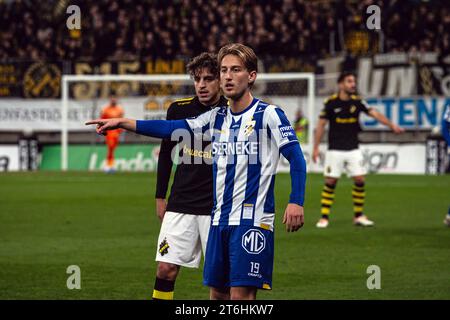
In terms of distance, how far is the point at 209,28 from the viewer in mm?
29875

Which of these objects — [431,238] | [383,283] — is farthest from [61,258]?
[431,238]

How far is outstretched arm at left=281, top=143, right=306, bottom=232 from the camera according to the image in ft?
18.1

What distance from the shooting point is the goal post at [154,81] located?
24677 mm

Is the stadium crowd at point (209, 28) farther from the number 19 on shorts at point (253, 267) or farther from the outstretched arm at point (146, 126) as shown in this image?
the number 19 on shorts at point (253, 267)

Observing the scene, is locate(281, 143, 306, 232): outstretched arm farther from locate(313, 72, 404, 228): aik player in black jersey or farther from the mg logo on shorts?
locate(313, 72, 404, 228): aik player in black jersey

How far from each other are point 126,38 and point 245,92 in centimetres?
2505

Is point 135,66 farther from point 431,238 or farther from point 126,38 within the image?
point 431,238

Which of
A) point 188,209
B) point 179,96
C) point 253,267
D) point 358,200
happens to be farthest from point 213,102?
point 179,96

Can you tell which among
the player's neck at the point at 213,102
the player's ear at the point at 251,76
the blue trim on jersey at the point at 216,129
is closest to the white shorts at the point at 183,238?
the player's neck at the point at 213,102

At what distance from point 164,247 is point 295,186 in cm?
156

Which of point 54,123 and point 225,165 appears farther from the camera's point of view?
point 54,123

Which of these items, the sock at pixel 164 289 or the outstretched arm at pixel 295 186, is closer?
the outstretched arm at pixel 295 186

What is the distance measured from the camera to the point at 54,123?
2753 cm

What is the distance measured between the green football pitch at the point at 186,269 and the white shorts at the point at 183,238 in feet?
5.18
